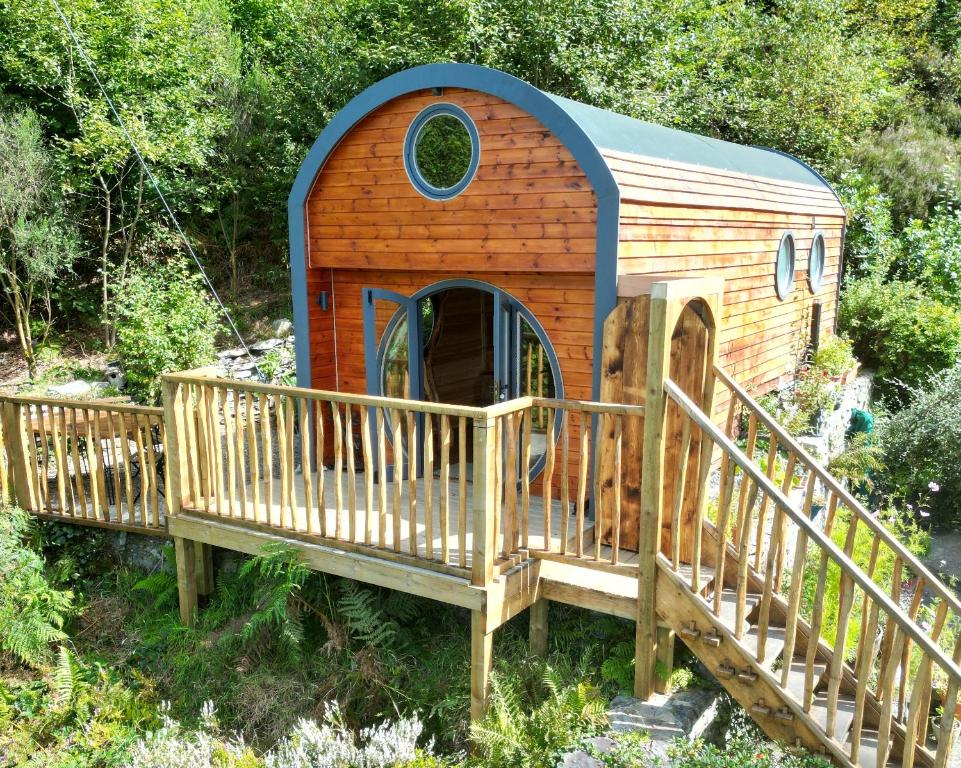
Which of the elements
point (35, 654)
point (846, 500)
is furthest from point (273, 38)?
point (846, 500)

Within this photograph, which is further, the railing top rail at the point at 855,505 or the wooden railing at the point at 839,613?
the railing top rail at the point at 855,505

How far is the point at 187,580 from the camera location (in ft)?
21.4

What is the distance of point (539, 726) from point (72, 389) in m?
10.1

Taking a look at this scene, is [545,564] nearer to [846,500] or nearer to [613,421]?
[613,421]

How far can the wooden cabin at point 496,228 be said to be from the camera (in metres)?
5.88

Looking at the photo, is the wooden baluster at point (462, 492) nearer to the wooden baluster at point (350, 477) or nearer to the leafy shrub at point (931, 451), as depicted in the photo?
the wooden baluster at point (350, 477)

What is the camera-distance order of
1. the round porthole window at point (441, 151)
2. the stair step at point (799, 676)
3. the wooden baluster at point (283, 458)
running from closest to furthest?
the stair step at point (799, 676) < the wooden baluster at point (283, 458) < the round porthole window at point (441, 151)

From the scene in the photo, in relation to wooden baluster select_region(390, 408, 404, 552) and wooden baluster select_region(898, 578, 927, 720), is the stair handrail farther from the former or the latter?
wooden baluster select_region(390, 408, 404, 552)

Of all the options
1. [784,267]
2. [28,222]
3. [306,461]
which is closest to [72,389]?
[28,222]

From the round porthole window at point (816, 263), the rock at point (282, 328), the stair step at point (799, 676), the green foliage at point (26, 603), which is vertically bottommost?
the green foliage at point (26, 603)

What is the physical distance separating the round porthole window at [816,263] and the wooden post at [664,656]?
7889mm

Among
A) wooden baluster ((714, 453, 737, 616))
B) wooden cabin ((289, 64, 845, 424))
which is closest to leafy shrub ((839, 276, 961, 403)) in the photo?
wooden cabin ((289, 64, 845, 424))

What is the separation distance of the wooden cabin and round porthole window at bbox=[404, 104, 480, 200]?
14 mm

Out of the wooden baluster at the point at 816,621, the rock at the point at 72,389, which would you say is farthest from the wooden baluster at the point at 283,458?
the rock at the point at 72,389
